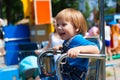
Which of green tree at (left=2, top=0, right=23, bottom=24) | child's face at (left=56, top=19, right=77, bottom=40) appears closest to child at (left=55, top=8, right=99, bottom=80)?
child's face at (left=56, top=19, right=77, bottom=40)

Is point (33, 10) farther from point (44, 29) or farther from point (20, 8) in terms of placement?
point (20, 8)

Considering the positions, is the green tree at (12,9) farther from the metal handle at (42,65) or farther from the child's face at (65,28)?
the child's face at (65,28)

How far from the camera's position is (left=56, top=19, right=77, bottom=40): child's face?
8.71 ft

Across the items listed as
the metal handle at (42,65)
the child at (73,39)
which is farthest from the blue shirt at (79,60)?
the metal handle at (42,65)

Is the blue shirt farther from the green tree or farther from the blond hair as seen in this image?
the green tree

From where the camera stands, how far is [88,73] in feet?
8.93

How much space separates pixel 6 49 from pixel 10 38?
3.48ft

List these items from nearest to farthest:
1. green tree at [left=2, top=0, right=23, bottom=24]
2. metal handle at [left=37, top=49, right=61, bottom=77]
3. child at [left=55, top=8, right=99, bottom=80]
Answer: child at [left=55, top=8, right=99, bottom=80] → metal handle at [left=37, top=49, right=61, bottom=77] → green tree at [left=2, top=0, right=23, bottom=24]

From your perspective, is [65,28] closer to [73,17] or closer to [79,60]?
[73,17]

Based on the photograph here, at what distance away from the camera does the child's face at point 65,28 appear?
266 cm

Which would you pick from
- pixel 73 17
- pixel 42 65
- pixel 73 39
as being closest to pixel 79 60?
pixel 73 39

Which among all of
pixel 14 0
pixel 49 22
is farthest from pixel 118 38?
pixel 14 0

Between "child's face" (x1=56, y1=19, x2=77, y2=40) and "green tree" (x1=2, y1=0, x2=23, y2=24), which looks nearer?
"child's face" (x1=56, y1=19, x2=77, y2=40)

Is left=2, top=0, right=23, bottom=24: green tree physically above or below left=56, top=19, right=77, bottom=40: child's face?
below
